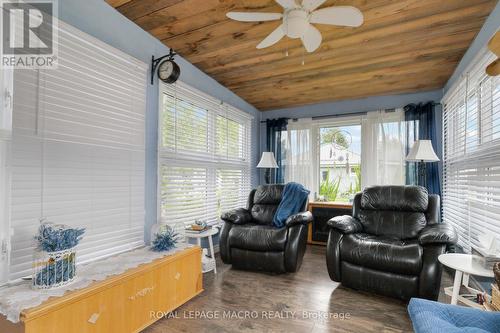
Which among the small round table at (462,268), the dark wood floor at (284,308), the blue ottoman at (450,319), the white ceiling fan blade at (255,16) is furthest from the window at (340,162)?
the blue ottoman at (450,319)

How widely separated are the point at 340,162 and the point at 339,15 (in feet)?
10.3

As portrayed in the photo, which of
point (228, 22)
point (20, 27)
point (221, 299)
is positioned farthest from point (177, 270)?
point (228, 22)

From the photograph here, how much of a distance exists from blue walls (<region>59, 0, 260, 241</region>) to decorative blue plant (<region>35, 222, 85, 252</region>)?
0.90 m

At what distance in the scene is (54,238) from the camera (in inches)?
59.9

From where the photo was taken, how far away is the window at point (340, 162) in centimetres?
444

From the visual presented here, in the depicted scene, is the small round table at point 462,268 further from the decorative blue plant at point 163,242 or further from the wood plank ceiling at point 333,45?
the decorative blue plant at point 163,242

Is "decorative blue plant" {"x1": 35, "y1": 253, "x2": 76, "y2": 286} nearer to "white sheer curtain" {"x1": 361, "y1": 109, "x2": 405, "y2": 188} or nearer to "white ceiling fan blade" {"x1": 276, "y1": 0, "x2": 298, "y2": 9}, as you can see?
"white ceiling fan blade" {"x1": 276, "y1": 0, "x2": 298, "y2": 9}

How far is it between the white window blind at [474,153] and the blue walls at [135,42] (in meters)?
2.87

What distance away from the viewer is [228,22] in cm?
235

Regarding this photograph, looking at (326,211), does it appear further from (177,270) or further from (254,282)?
(177,270)

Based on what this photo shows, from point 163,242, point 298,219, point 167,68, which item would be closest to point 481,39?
point 298,219

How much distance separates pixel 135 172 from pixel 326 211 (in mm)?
2934

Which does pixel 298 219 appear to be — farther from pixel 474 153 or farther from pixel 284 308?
pixel 474 153

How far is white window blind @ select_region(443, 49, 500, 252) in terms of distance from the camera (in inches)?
83.5
